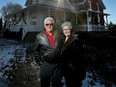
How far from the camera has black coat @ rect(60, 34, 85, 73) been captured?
10.5 ft

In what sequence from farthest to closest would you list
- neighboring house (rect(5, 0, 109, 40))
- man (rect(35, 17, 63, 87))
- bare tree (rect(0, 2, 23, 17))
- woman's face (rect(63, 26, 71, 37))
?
bare tree (rect(0, 2, 23, 17))
neighboring house (rect(5, 0, 109, 40))
man (rect(35, 17, 63, 87))
woman's face (rect(63, 26, 71, 37))

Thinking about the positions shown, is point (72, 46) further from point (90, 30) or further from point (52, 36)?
point (90, 30)

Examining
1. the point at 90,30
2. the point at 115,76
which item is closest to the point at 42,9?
the point at 90,30

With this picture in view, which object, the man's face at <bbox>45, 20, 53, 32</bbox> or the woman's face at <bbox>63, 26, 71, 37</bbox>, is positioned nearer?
the woman's face at <bbox>63, 26, 71, 37</bbox>

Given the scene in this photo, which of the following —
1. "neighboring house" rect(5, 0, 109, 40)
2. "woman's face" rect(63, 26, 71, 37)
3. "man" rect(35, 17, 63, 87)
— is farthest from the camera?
"neighboring house" rect(5, 0, 109, 40)

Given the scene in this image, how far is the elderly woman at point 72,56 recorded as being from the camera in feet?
10.5

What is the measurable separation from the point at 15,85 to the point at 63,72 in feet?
8.02

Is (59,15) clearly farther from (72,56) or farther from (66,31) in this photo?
(72,56)

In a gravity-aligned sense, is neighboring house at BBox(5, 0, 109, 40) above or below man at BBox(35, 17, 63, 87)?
above

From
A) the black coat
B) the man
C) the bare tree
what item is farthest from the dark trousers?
the bare tree

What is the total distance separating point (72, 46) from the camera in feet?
10.5

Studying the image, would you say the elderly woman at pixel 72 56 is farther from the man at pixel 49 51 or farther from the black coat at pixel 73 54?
the man at pixel 49 51

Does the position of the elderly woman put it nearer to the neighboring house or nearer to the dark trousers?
the dark trousers

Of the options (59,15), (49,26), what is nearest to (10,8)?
(59,15)
